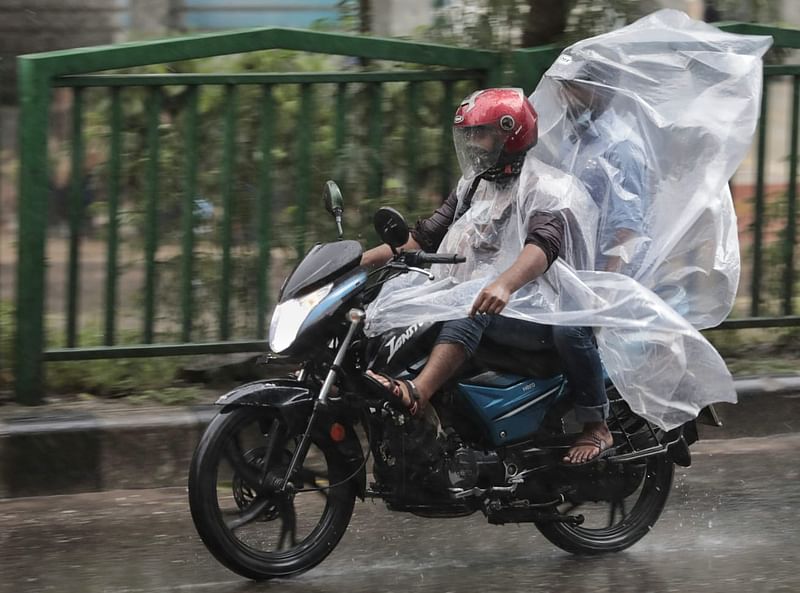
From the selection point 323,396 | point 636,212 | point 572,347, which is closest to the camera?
point 323,396

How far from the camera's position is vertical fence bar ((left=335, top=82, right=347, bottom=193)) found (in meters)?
5.67

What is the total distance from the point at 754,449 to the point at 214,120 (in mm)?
2706

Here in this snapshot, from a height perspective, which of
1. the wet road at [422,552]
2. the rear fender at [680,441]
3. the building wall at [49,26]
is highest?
the building wall at [49,26]

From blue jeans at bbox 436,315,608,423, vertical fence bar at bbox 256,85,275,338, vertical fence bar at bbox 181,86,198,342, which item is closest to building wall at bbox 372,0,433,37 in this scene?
vertical fence bar at bbox 256,85,275,338

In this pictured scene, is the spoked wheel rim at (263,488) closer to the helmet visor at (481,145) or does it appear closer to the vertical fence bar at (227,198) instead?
the helmet visor at (481,145)

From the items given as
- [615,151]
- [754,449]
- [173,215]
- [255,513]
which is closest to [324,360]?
[255,513]

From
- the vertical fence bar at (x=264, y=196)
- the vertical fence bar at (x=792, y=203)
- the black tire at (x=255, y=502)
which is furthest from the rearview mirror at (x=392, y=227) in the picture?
the vertical fence bar at (x=792, y=203)

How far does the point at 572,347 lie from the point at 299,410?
89cm

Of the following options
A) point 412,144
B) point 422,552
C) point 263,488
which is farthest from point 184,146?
point 422,552

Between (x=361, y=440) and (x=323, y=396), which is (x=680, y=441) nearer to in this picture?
(x=361, y=440)

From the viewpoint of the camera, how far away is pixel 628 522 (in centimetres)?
467

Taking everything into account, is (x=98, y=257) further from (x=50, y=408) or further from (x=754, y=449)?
(x=754, y=449)

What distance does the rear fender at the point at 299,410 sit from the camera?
4062 mm

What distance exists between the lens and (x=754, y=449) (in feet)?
19.4
